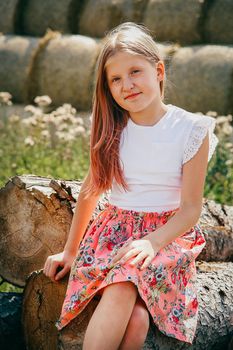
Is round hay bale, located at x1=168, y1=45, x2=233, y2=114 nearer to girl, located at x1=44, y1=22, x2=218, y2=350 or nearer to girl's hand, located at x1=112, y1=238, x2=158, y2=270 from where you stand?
girl, located at x1=44, y1=22, x2=218, y2=350

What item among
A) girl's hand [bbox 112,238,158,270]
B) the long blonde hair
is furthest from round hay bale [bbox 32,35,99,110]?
girl's hand [bbox 112,238,158,270]

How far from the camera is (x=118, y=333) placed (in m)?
2.31

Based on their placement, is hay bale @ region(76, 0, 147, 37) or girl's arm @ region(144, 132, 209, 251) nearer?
girl's arm @ region(144, 132, 209, 251)

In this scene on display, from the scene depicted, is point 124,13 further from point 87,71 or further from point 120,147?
point 120,147

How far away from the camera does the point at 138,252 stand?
7.86 feet

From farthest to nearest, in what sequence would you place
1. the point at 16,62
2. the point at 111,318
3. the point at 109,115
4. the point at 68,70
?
the point at 16,62
the point at 68,70
the point at 109,115
the point at 111,318

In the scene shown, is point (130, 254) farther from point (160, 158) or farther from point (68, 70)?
point (68, 70)

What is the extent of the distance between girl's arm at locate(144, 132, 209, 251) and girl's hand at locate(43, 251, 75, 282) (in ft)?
1.22

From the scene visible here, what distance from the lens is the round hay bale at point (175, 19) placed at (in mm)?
6688

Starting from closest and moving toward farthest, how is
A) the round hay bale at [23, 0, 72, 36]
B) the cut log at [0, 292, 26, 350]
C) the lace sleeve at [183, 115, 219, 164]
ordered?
the lace sleeve at [183, 115, 219, 164] → the cut log at [0, 292, 26, 350] → the round hay bale at [23, 0, 72, 36]

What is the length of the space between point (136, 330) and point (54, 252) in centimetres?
89

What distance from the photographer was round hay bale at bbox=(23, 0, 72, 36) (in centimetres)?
741

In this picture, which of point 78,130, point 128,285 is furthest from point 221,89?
point 128,285

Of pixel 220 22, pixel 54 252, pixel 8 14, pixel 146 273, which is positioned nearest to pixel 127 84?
pixel 146 273
